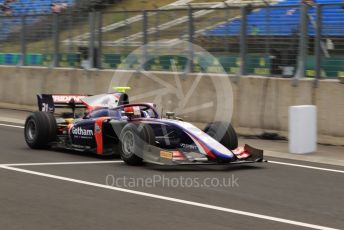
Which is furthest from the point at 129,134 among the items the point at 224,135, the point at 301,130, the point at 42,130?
the point at 301,130

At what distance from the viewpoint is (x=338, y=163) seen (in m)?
10.7

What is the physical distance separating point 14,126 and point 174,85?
13.3ft

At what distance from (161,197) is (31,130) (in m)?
4.67

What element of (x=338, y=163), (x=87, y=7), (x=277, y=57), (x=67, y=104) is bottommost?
(x=338, y=163)

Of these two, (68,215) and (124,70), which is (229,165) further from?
(124,70)

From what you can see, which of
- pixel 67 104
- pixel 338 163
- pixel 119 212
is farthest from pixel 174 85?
pixel 119 212

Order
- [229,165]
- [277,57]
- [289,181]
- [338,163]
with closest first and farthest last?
1. [289,181]
2. [229,165]
3. [338,163]
4. [277,57]

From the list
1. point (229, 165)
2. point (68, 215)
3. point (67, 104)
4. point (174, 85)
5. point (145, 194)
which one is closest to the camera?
point (68, 215)

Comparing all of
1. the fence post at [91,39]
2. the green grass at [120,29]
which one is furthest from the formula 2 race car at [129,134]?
the fence post at [91,39]

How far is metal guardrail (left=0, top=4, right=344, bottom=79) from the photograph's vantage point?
1327cm

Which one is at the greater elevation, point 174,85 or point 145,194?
point 174,85

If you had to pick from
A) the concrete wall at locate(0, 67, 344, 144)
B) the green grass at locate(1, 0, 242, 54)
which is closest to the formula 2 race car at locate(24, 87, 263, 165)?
the concrete wall at locate(0, 67, 344, 144)

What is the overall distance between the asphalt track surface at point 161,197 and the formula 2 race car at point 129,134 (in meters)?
0.22

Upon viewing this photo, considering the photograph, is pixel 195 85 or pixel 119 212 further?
pixel 195 85
